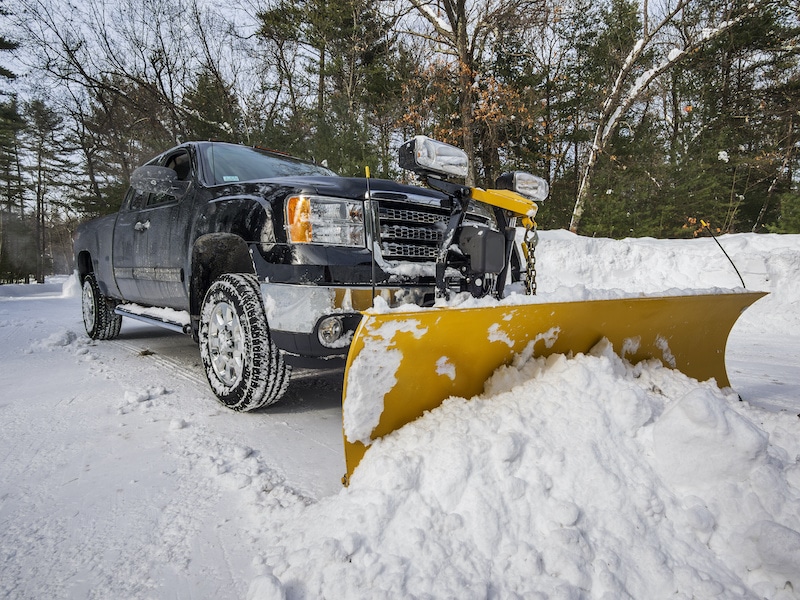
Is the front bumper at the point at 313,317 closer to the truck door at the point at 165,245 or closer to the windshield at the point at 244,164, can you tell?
the truck door at the point at 165,245

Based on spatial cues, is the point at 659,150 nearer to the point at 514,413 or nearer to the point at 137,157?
the point at 514,413

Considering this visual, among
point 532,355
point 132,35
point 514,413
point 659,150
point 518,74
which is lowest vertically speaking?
point 514,413

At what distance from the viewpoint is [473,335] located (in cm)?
178

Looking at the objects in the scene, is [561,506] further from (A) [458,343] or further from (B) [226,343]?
(B) [226,343]

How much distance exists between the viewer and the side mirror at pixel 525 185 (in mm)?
2652

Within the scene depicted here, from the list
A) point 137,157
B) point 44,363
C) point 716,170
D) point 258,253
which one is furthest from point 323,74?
point 258,253

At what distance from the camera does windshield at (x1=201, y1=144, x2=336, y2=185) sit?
10.9 ft

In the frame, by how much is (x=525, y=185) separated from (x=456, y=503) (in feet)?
6.36

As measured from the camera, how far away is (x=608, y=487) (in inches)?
58.5

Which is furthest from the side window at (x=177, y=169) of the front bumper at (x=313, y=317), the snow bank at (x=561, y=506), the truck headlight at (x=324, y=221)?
the snow bank at (x=561, y=506)

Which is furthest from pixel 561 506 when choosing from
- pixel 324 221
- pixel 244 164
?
pixel 244 164

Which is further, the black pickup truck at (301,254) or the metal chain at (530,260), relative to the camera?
the metal chain at (530,260)

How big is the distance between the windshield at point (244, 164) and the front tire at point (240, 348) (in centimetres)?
100

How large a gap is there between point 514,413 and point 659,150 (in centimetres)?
1765
